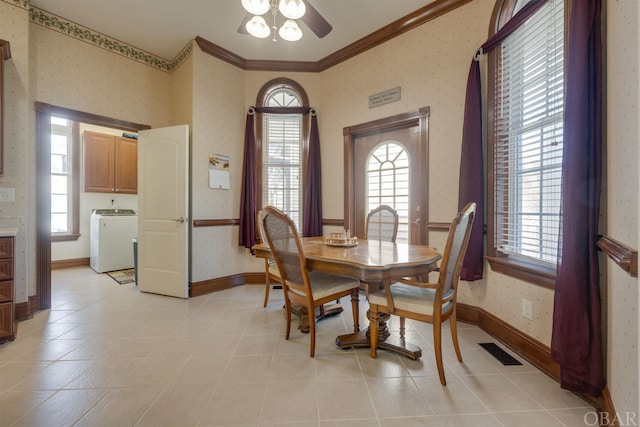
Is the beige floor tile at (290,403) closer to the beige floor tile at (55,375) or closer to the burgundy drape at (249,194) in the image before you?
the beige floor tile at (55,375)

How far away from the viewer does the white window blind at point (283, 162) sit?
12.6 ft

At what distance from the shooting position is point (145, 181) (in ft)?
11.2

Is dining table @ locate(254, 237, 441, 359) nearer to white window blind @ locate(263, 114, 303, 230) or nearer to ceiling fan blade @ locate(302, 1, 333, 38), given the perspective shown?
white window blind @ locate(263, 114, 303, 230)

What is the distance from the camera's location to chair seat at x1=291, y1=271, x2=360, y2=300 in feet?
6.45

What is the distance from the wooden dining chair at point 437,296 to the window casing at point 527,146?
24.3 inches

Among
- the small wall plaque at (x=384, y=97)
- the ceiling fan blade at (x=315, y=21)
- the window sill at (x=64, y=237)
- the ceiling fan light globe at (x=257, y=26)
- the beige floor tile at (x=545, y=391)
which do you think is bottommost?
the beige floor tile at (x=545, y=391)

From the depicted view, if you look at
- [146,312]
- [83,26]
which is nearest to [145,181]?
[146,312]

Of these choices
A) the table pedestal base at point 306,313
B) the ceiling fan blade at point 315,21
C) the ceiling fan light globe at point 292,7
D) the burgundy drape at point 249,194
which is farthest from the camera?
the burgundy drape at point 249,194

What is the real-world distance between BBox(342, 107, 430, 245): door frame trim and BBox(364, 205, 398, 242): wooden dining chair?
1.25 ft

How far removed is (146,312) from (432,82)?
3.75m

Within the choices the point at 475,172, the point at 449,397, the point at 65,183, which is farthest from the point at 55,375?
the point at 65,183

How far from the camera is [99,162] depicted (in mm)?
4887

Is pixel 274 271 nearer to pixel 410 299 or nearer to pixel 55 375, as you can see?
pixel 410 299

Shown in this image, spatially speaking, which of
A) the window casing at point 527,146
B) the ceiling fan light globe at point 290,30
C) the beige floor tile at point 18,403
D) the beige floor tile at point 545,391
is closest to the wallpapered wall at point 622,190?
the beige floor tile at point 545,391
